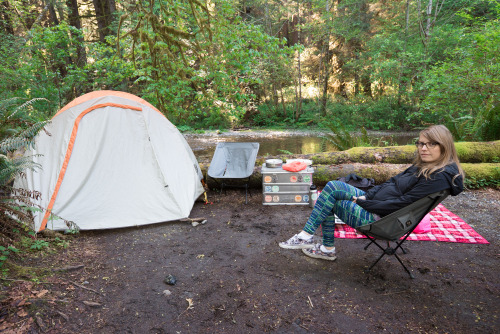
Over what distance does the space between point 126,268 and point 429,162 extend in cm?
283

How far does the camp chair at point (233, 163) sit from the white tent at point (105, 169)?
88 cm

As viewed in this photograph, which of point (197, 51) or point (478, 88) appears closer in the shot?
point (197, 51)

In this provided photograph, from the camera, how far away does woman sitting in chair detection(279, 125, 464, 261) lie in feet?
7.25

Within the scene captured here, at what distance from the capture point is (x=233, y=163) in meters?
4.86

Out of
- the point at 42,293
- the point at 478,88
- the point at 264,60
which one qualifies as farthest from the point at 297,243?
the point at 264,60

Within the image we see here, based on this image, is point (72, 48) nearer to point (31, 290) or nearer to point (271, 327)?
point (31, 290)

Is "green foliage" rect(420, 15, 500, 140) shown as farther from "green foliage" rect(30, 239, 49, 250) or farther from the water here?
"green foliage" rect(30, 239, 49, 250)

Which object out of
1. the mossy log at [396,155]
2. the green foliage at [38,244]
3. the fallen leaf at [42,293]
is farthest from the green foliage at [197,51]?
the fallen leaf at [42,293]

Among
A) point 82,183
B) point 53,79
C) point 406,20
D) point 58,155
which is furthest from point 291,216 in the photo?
point 406,20

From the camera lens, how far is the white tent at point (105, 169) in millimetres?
3387

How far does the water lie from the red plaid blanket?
235 inches

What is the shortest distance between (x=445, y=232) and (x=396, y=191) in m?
1.36

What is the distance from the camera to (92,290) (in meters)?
2.30

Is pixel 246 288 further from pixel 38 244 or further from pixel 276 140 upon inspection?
pixel 276 140
